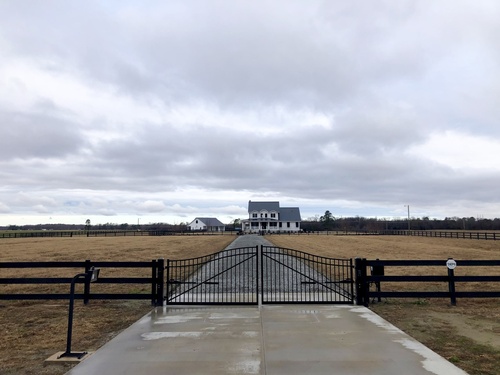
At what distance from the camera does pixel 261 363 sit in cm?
558

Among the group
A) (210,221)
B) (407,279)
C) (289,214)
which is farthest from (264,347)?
(210,221)

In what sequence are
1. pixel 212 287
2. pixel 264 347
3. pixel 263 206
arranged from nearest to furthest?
pixel 264 347 → pixel 212 287 → pixel 263 206

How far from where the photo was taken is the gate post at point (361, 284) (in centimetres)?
969

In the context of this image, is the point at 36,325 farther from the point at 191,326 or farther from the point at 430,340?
the point at 430,340

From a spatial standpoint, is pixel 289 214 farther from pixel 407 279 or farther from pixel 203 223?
pixel 407 279

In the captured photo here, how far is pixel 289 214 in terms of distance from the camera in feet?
339

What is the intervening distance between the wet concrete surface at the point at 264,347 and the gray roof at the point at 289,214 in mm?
93931

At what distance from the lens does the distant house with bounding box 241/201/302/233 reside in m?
99.5

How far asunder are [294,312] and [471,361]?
3849 millimetres

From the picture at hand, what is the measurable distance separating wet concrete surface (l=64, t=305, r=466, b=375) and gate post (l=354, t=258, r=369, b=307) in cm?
85

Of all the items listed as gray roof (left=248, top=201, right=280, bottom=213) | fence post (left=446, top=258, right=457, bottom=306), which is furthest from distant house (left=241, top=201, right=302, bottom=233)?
fence post (left=446, top=258, right=457, bottom=306)

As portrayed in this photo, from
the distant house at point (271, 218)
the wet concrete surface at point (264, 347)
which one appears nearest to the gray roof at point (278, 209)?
the distant house at point (271, 218)

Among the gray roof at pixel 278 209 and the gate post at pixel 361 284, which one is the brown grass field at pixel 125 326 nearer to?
the gate post at pixel 361 284

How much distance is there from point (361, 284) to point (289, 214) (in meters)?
94.0
